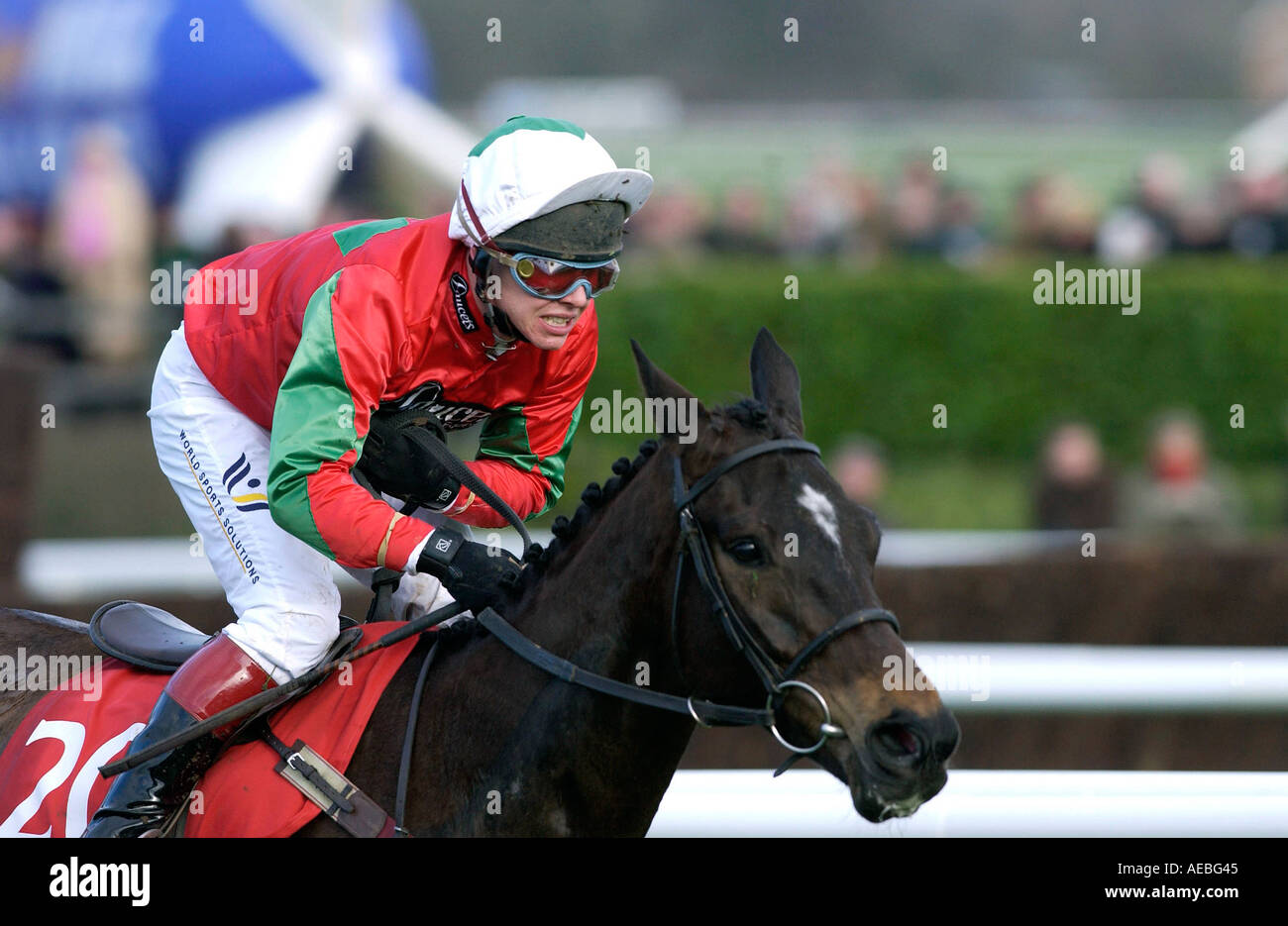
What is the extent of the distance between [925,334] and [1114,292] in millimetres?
1234

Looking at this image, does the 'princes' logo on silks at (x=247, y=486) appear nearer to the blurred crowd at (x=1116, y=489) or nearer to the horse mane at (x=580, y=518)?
the horse mane at (x=580, y=518)

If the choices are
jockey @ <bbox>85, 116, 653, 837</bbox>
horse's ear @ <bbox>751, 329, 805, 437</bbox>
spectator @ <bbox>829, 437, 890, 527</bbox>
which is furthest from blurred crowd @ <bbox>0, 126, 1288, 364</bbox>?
horse's ear @ <bbox>751, 329, 805, 437</bbox>

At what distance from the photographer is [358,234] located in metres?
3.25

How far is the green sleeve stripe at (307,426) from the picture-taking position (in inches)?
114

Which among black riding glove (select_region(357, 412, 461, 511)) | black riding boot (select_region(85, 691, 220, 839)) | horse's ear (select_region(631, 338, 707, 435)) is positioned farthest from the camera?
black riding glove (select_region(357, 412, 461, 511))

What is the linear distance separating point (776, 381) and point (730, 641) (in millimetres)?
495

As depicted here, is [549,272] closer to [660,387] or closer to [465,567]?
[660,387]

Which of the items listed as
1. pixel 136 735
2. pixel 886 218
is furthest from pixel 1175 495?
pixel 136 735

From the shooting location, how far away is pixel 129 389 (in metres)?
9.41

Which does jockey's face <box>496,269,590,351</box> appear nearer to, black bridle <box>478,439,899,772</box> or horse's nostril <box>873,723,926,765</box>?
black bridle <box>478,439,899,772</box>

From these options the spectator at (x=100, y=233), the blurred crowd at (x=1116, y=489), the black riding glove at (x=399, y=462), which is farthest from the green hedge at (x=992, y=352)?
the black riding glove at (x=399, y=462)

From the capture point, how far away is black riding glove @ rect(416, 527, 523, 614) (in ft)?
9.61

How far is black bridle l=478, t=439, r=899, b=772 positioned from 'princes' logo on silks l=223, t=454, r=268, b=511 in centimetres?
70

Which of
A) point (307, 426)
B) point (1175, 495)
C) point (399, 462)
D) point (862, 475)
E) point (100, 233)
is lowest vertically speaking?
point (1175, 495)
